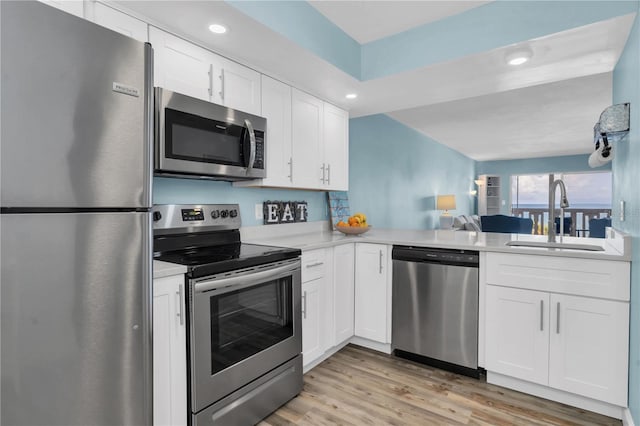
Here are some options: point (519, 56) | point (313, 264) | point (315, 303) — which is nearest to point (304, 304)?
point (315, 303)

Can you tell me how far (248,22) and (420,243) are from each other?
1827 mm

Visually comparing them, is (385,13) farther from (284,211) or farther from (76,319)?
(76,319)

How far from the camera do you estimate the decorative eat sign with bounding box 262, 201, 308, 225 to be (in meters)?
2.82

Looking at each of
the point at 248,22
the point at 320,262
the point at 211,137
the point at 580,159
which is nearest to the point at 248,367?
the point at 320,262

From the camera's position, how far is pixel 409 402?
2117 millimetres

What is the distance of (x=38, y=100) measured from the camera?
3.12ft

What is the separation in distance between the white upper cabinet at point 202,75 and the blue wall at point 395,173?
6.19ft

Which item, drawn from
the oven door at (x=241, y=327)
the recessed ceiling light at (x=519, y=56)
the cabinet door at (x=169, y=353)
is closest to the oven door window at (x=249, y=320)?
the oven door at (x=241, y=327)

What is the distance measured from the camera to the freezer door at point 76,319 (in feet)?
3.06

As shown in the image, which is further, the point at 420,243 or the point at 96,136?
the point at 420,243

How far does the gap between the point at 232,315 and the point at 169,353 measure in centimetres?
34

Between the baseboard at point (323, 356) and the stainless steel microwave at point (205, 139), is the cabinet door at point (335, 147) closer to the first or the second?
the stainless steel microwave at point (205, 139)

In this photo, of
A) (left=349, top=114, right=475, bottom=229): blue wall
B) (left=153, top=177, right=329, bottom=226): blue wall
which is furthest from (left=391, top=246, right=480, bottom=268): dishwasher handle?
(left=349, top=114, right=475, bottom=229): blue wall

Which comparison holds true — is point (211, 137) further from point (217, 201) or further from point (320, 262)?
point (320, 262)
